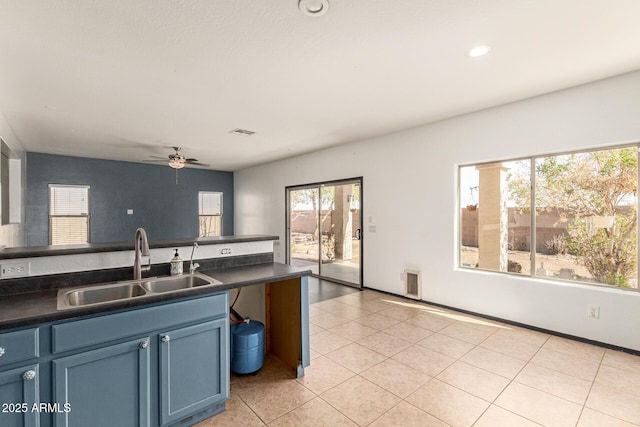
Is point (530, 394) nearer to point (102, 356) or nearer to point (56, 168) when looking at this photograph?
point (102, 356)

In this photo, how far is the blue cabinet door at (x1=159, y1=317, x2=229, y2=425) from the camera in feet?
5.72

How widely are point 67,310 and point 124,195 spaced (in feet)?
22.8

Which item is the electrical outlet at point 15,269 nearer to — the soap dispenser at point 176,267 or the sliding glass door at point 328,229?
the soap dispenser at point 176,267

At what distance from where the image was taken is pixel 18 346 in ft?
4.37

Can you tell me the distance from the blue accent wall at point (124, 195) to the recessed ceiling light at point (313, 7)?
714 centimetres

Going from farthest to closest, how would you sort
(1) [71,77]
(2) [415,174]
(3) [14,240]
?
(3) [14,240] → (2) [415,174] → (1) [71,77]

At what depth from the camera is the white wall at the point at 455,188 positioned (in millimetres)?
2902

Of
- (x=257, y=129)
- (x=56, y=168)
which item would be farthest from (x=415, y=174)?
(x=56, y=168)

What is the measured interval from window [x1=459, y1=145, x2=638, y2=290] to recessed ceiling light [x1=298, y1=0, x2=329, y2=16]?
299 centimetres

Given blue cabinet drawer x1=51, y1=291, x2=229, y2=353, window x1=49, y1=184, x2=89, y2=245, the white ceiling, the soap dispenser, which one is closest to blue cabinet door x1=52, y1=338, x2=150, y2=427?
blue cabinet drawer x1=51, y1=291, x2=229, y2=353

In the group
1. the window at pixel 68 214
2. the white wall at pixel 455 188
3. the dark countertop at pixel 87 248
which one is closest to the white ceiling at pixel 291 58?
the white wall at pixel 455 188

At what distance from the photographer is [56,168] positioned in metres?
6.44

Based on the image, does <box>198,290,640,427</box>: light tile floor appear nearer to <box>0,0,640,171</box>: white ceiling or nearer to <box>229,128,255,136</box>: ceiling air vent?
<box>0,0,640,171</box>: white ceiling

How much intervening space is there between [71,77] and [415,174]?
423 centimetres
